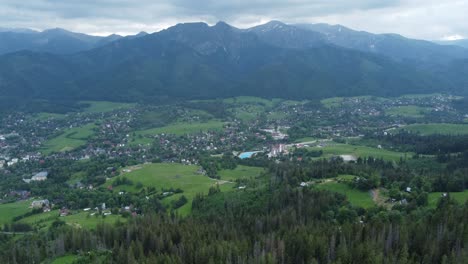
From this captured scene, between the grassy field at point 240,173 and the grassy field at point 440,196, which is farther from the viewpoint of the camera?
the grassy field at point 240,173

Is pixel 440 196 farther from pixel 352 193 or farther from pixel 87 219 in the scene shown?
pixel 87 219

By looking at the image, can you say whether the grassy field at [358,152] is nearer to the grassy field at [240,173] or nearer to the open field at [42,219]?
the grassy field at [240,173]

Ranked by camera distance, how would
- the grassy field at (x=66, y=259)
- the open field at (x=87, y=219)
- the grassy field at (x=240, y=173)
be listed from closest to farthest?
1. the grassy field at (x=66, y=259)
2. the open field at (x=87, y=219)
3. the grassy field at (x=240, y=173)

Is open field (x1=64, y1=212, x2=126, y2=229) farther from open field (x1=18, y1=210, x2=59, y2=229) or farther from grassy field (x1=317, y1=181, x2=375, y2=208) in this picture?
grassy field (x1=317, y1=181, x2=375, y2=208)

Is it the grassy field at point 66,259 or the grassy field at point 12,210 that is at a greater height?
the grassy field at point 66,259

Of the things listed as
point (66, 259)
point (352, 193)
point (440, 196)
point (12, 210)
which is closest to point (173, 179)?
point (12, 210)

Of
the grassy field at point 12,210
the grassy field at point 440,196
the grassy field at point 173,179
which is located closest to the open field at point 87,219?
the grassy field at point 173,179

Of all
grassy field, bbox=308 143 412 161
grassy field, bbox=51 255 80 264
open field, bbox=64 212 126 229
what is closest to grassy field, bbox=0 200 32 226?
open field, bbox=64 212 126 229
